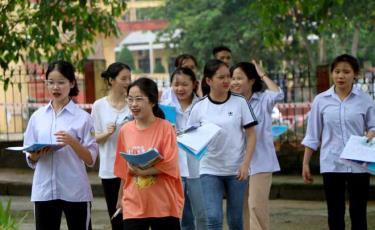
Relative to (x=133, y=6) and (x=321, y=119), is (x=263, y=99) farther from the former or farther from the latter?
(x=133, y=6)

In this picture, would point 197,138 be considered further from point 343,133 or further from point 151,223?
point 343,133

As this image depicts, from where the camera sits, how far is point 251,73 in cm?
852

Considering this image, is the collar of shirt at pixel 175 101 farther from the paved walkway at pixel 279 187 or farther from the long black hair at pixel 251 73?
the paved walkway at pixel 279 187

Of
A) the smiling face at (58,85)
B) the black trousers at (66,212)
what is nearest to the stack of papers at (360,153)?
the black trousers at (66,212)

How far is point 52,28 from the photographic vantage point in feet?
46.4

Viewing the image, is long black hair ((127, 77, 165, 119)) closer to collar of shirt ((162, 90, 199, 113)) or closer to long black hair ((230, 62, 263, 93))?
collar of shirt ((162, 90, 199, 113))

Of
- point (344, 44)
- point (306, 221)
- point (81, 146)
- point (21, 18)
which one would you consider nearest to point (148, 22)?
point (344, 44)

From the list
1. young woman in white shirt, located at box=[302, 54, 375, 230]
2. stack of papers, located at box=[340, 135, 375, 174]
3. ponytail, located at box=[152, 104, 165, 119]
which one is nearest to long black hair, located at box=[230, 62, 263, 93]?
young woman in white shirt, located at box=[302, 54, 375, 230]

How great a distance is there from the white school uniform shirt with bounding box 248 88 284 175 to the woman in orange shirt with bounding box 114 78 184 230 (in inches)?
69.9

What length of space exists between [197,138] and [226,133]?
1.47ft

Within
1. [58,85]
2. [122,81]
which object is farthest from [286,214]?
[58,85]

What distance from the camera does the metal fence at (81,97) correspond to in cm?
1505

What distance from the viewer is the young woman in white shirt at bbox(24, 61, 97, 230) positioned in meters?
7.03

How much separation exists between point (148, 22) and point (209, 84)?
174 ft
